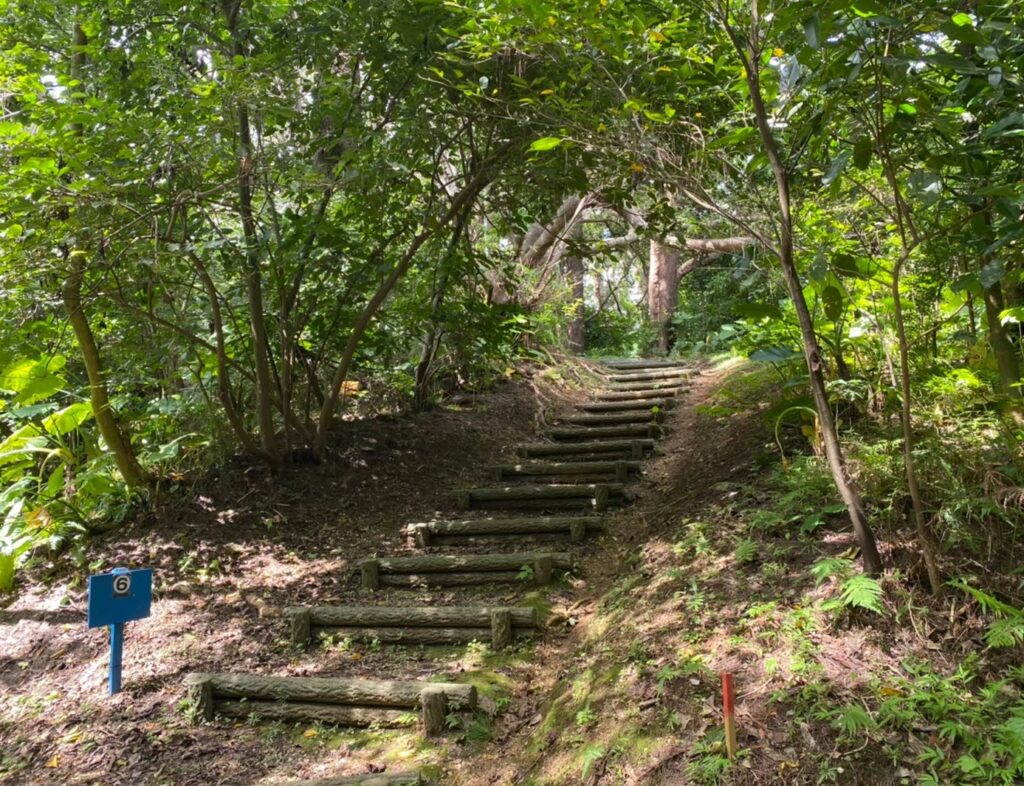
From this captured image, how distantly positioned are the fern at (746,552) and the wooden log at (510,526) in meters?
1.93

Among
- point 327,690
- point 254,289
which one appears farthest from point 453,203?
point 327,690

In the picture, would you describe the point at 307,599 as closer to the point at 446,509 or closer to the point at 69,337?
the point at 446,509

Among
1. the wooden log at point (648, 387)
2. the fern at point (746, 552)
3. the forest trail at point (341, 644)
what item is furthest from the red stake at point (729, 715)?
the wooden log at point (648, 387)

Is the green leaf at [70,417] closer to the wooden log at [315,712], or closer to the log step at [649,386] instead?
the wooden log at [315,712]

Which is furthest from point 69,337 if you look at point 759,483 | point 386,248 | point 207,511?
point 759,483

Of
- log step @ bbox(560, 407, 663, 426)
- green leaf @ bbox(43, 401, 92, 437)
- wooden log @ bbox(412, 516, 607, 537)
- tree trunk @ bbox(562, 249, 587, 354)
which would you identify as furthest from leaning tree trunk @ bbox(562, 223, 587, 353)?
green leaf @ bbox(43, 401, 92, 437)

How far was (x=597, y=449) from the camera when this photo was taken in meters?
8.18

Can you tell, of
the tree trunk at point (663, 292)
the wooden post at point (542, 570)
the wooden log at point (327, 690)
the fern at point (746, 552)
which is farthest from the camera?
the tree trunk at point (663, 292)

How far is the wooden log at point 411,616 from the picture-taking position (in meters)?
4.61

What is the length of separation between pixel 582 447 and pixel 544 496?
1.57m

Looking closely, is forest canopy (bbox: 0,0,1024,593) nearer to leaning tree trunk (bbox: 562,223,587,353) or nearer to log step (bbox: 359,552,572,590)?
log step (bbox: 359,552,572,590)

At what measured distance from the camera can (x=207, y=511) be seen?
21.2 ft

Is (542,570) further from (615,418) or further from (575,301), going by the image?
(575,301)

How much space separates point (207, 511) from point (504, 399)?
15.0ft
